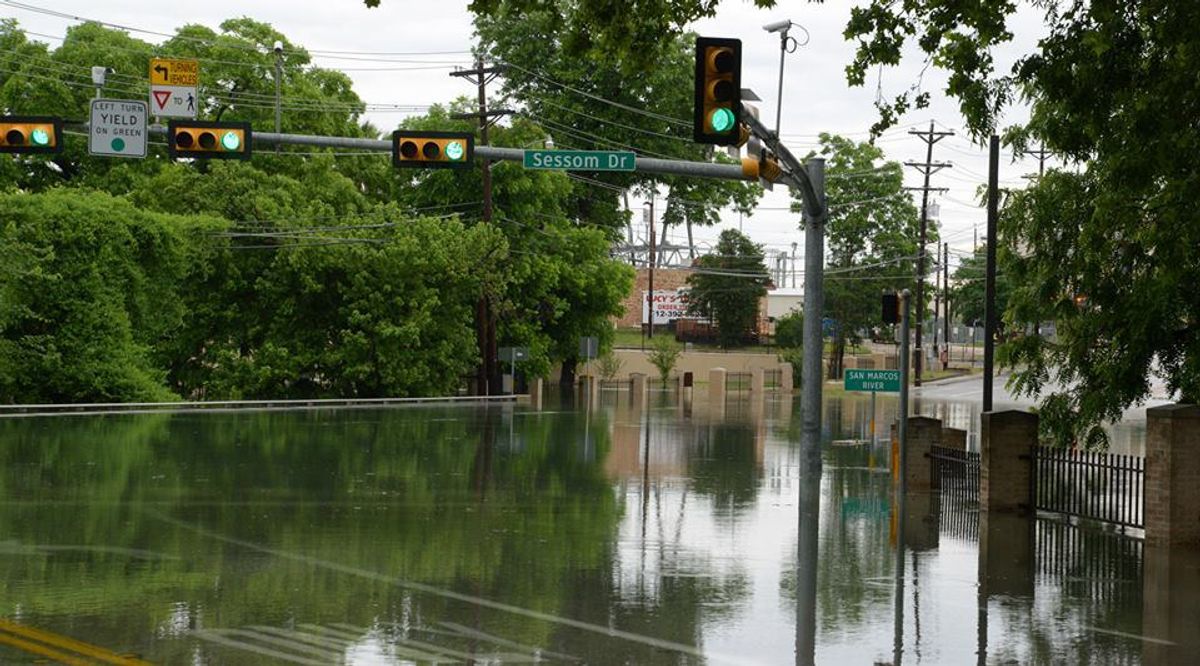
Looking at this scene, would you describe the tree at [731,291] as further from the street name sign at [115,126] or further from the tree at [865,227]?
the street name sign at [115,126]

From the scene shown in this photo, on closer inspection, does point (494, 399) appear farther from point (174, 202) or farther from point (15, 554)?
point (15, 554)

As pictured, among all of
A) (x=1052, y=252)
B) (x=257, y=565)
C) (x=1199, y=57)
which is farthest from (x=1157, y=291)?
(x=257, y=565)

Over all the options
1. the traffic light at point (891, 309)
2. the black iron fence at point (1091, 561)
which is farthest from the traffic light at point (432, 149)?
the black iron fence at point (1091, 561)

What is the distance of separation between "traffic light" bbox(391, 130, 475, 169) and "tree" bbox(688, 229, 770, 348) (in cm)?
7451

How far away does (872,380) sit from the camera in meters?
23.4

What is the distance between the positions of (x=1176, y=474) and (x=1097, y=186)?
597cm

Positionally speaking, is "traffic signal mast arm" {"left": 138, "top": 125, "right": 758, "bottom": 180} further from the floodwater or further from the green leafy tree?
the green leafy tree

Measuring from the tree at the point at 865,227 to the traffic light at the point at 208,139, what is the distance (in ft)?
227

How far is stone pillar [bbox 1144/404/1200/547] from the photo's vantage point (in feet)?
61.1

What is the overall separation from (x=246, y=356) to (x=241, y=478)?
3209 centimetres

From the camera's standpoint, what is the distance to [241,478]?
25.1m

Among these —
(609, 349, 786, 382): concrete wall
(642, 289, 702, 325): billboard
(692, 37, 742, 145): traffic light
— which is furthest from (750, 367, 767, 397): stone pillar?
(692, 37, 742, 145): traffic light

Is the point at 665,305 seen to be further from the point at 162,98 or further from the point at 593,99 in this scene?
the point at 162,98

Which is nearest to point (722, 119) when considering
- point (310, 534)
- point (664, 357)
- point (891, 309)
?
point (310, 534)
